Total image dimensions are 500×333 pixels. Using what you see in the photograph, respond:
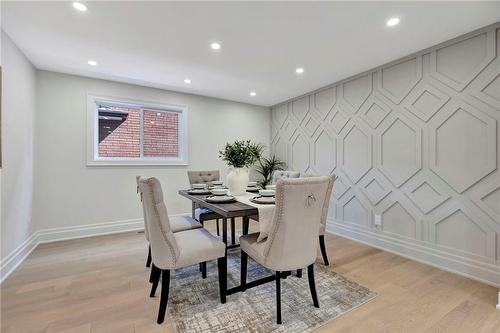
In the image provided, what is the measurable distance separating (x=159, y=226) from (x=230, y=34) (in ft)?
6.25

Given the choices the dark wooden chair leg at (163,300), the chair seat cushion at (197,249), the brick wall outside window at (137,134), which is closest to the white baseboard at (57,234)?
the brick wall outside window at (137,134)

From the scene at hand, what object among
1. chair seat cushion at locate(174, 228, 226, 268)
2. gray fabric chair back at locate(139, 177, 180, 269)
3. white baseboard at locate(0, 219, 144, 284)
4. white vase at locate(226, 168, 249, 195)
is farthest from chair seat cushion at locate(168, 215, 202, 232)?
white baseboard at locate(0, 219, 144, 284)

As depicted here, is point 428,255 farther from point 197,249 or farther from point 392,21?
point 197,249

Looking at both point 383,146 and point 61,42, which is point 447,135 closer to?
point 383,146

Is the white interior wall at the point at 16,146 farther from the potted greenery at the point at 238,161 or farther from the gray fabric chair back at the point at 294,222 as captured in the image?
the gray fabric chair back at the point at 294,222

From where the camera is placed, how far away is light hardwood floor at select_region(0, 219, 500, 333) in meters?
1.58

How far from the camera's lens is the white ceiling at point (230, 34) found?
1.90 meters

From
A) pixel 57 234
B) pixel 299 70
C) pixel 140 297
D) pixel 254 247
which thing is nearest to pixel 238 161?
pixel 254 247

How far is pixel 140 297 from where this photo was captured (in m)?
1.90

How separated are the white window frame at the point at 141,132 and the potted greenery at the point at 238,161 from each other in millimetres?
1968

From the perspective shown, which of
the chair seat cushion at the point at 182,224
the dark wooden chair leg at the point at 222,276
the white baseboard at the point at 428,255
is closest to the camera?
the dark wooden chair leg at the point at 222,276

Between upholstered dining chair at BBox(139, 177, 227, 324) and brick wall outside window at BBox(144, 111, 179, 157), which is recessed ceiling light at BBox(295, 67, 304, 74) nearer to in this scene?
brick wall outside window at BBox(144, 111, 179, 157)

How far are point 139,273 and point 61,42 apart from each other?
8.31 ft

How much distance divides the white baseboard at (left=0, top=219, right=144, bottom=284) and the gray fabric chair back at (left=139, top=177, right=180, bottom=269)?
5.82 feet
